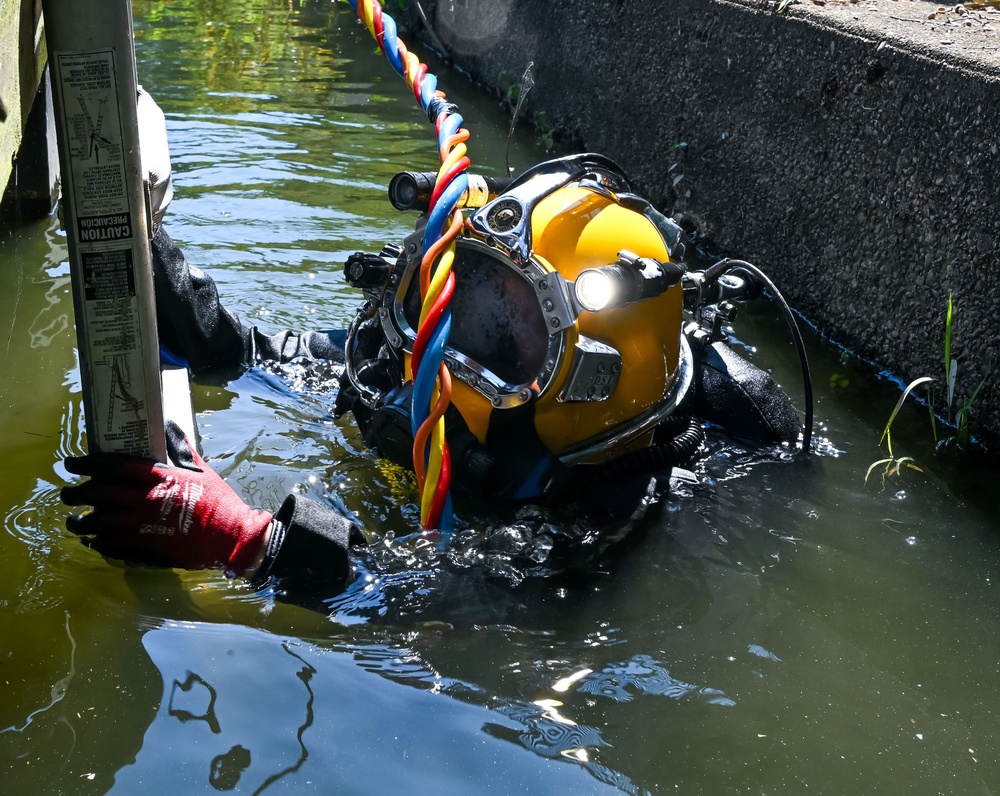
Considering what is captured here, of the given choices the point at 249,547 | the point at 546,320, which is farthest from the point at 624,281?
the point at 249,547

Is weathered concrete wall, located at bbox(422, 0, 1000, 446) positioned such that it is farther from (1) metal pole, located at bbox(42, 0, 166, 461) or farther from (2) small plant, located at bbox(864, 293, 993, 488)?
(1) metal pole, located at bbox(42, 0, 166, 461)

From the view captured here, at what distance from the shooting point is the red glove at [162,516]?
2064 mm

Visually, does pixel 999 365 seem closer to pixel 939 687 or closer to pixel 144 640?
pixel 939 687

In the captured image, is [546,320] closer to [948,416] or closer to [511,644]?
[511,644]

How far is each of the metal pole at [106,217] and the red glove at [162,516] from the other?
0.06m

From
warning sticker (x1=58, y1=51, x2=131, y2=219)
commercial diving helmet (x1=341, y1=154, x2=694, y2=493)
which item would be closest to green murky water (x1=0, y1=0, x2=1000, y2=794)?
commercial diving helmet (x1=341, y1=154, x2=694, y2=493)

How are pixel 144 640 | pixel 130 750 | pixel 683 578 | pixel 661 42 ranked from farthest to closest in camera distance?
1. pixel 661 42
2. pixel 683 578
3. pixel 144 640
4. pixel 130 750

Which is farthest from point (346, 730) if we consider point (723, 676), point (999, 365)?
point (999, 365)

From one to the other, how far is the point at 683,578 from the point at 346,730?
3.59ft

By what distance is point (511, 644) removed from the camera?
2375mm

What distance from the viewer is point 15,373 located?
141 inches

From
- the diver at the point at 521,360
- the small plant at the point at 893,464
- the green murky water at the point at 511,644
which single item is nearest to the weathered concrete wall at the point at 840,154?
the small plant at the point at 893,464

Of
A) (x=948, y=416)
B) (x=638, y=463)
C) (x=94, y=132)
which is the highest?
(x=94, y=132)

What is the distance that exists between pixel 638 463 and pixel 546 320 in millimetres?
536
